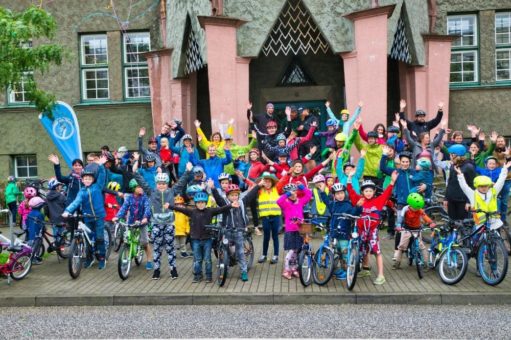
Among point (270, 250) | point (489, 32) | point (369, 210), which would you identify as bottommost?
point (270, 250)

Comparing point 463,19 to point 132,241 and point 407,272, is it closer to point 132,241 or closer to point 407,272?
point 407,272

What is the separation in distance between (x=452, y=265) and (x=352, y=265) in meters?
1.56

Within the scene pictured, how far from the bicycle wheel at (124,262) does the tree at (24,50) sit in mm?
3443

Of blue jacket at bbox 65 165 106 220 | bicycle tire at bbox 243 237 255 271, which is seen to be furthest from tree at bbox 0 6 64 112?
bicycle tire at bbox 243 237 255 271

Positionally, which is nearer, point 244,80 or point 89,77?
point 244,80

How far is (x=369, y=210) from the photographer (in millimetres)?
9664

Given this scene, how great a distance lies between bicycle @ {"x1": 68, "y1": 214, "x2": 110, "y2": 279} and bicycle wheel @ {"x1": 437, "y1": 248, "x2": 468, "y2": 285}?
5748 mm

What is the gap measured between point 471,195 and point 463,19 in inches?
521

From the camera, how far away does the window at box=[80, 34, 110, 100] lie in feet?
73.2

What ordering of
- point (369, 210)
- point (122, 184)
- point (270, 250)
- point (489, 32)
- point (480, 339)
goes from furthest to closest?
point (489, 32) → point (122, 184) → point (270, 250) → point (369, 210) → point (480, 339)

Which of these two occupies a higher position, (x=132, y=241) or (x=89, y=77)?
(x=89, y=77)

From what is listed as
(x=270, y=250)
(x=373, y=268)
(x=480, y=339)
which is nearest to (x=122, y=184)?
(x=270, y=250)

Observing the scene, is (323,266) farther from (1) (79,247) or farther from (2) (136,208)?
(1) (79,247)

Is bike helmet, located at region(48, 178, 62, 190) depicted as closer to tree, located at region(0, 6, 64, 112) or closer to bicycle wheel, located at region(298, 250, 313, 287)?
tree, located at region(0, 6, 64, 112)
